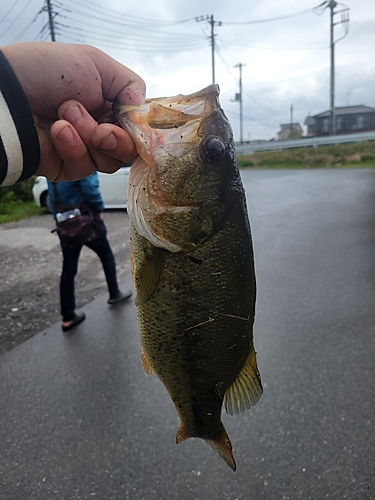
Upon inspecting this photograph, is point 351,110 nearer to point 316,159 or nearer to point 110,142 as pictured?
point 316,159

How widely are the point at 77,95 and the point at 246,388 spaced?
1.32 metres

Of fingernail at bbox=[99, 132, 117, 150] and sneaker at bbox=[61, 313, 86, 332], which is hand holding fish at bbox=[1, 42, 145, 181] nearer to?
fingernail at bbox=[99, 132, 117, 150]

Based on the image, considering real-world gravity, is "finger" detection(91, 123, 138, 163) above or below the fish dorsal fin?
above

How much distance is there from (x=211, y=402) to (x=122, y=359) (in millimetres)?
2392


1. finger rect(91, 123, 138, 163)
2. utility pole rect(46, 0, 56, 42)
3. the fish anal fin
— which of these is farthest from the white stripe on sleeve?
utility pole rect(46, 0, 56, 42)

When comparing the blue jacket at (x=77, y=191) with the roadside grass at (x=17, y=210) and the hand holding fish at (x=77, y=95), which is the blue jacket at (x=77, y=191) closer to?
the hand holding fish at (x=77, y=95)

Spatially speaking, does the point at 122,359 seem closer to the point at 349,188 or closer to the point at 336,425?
the point at 336,425

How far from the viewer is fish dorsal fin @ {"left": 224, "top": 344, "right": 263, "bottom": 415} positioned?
5.46 ft

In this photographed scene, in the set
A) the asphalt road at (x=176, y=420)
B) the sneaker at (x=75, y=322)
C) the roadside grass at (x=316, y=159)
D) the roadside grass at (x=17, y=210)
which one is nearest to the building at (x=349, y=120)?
the roadside grass at (x=316, y=159)

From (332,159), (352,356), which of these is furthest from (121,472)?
(332,159)

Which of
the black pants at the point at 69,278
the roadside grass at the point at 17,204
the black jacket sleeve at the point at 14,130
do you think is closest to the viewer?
the black jacket sleeve at the point at 14,130

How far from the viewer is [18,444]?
9.75 feet

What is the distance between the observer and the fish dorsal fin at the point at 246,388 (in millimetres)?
1665

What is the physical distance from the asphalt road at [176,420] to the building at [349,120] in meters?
Answer: 52.6
